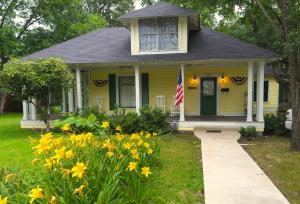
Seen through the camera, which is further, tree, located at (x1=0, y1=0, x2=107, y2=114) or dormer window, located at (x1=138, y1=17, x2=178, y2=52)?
tree, located at (x1=0, y1=0, x2=107, y2=114)

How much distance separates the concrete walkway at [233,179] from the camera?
15.9 ft

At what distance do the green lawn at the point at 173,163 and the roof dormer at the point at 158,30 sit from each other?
403 centimetres

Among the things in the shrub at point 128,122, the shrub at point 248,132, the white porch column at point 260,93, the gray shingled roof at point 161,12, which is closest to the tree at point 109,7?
the gray shingled roof at point 161,12

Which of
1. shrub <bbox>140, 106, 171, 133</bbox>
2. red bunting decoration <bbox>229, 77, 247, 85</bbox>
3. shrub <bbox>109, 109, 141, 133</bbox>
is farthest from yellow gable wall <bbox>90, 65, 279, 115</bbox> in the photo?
shrub <bbox>109, 109, 141, 133</bbox>

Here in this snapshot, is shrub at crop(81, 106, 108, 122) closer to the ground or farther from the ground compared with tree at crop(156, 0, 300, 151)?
closer to the ground

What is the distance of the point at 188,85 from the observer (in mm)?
14516

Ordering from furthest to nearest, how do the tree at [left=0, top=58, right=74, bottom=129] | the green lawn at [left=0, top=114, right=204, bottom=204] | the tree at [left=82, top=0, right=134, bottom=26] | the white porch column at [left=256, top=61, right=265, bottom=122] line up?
1. the tree at [left=82, top=0, right=134, bottom=26]
2. the white porch column at [left=256, top=61, right=265, bottom=122]
3. the tree at [left=0, top=58, right=74, bottom=129]
4. the green lawn at [left=0, top=114, right=204, bottom=204]

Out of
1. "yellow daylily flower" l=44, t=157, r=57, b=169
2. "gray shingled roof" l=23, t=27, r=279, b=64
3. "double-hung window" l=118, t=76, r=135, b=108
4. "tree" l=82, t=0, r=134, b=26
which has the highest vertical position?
"tree" l=82, t=0, r=134, b=26

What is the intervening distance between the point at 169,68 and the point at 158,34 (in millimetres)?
2194

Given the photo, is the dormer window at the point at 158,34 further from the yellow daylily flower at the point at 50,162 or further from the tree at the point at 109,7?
the tree at the point at 109,7

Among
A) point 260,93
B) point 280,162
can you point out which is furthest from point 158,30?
point 280,162

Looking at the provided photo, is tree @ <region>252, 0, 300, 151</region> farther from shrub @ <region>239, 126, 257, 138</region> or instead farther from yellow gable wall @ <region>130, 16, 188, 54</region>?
yellow gable wall @ <region>130, 16, 188, 54</region>

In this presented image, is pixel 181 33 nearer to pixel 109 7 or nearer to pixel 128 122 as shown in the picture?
pixel 128 122

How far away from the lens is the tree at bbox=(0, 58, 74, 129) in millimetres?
10992
